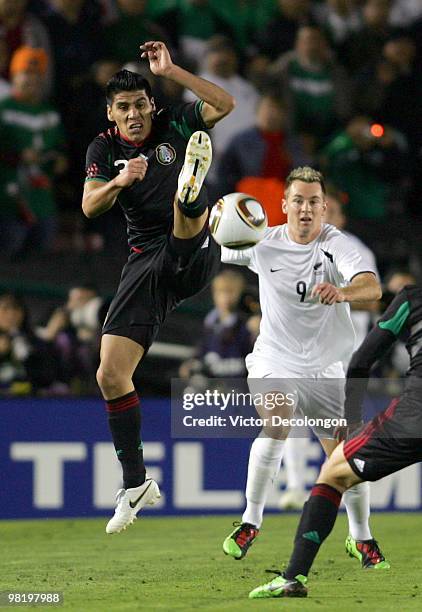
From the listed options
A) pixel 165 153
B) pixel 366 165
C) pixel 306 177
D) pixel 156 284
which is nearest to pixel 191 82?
pixel 165 153

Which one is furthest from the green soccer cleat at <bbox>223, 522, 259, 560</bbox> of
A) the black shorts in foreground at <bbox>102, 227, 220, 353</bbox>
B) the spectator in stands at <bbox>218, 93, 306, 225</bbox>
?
the spectator in stands at <bbox>218, 93, 306, 225</bbox>

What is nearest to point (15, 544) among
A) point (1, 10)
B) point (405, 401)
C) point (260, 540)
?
point (260, 540)

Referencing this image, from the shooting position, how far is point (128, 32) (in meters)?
12.2

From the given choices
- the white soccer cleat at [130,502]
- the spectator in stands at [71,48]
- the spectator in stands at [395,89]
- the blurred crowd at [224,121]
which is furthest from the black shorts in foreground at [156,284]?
the spectator in stands at [395,89]

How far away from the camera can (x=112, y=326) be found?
7.07m

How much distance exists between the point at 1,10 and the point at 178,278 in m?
5.49

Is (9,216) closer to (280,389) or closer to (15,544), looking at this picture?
(15,544)

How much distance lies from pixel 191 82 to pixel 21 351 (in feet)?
13.7

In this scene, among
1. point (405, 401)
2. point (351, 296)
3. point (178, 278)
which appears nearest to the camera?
point (405, 401)

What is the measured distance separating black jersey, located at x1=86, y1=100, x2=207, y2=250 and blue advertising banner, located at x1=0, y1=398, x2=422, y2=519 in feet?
11.1

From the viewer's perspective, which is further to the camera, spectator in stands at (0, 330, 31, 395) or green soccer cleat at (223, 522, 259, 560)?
spectator in stands at (0, 330, 31, 395)

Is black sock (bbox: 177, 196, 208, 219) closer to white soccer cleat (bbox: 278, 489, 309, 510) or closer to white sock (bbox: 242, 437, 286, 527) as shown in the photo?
white sock (bbox: 242, 437, 286, 527)

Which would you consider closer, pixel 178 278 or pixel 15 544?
pixel 178 278

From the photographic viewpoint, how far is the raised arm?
6617mm
